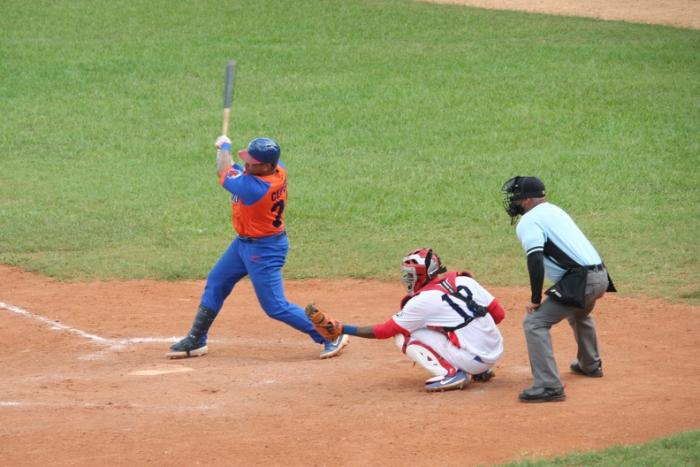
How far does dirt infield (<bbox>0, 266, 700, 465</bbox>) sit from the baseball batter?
0.27 meters

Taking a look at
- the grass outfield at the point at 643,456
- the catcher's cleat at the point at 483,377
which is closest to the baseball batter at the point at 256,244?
the catcher's cleat at the point at 483,377

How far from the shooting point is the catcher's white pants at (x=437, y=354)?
9.15 metres

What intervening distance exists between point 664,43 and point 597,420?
17971mm

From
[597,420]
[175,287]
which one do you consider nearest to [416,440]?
[597,420]

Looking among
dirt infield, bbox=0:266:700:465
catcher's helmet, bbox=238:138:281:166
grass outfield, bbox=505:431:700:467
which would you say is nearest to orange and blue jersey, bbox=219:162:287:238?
catcher's helmet, bbox=238:138:281:166

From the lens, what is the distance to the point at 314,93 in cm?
2238

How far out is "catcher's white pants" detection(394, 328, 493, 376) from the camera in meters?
9.15

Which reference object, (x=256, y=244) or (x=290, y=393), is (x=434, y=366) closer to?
(x=290, y=393)

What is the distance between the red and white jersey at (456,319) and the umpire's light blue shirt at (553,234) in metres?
0.70

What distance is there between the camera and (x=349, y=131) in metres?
20.2

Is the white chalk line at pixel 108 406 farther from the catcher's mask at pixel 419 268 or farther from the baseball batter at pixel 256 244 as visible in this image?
the catcher's mask at pixel 419 268

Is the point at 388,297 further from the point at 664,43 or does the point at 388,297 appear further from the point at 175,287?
the point at 664,43

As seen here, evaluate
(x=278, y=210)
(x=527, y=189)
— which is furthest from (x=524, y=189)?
(x=278, y=210)

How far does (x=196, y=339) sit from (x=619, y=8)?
20613 millimetres
